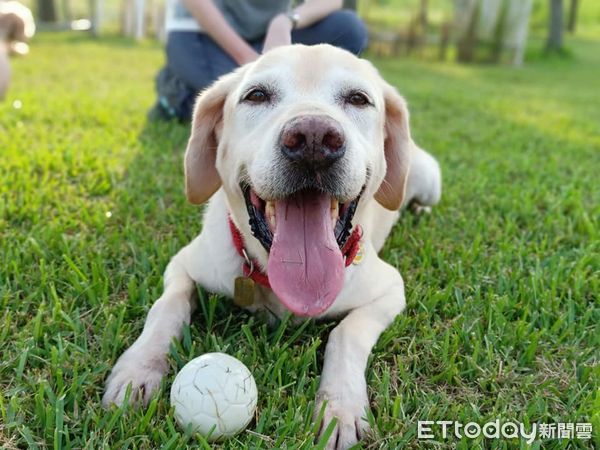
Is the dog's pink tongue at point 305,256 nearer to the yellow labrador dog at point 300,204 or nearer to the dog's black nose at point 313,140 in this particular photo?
the yellow labrador dog at point 300,204

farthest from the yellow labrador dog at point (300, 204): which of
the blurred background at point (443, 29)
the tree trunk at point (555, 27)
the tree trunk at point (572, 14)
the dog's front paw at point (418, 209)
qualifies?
the tree trunk at point (572, 14)

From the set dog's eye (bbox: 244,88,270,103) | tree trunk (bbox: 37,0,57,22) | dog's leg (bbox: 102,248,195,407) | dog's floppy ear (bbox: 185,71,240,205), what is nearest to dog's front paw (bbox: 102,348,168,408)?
dog's leg (bbox: 102,248,195,407)

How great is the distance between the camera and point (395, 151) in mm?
2975

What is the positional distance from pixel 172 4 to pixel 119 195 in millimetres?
3138

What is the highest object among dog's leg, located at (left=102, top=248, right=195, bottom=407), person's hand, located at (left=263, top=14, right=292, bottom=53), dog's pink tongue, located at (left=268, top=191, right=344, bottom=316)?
person's hand, located at (left=263, top=14, right=292, bottom=53)

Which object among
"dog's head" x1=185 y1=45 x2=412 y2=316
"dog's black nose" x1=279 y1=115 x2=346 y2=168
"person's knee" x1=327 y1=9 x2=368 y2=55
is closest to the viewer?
"dog's black nose" x1=279 y1=115 x2=346 y2=168

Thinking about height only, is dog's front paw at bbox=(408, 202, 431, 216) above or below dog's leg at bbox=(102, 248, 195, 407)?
below

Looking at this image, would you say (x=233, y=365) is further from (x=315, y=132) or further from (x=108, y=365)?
(x=315, y=132)

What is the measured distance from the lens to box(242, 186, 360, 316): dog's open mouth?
92.3 inches

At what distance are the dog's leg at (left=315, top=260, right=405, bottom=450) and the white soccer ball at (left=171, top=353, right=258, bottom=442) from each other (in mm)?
282

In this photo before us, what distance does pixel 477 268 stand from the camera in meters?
3.24

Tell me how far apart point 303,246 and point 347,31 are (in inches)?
156

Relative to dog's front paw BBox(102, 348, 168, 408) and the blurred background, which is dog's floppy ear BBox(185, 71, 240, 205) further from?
the blurred background

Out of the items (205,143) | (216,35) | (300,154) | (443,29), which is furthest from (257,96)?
(443,29)
